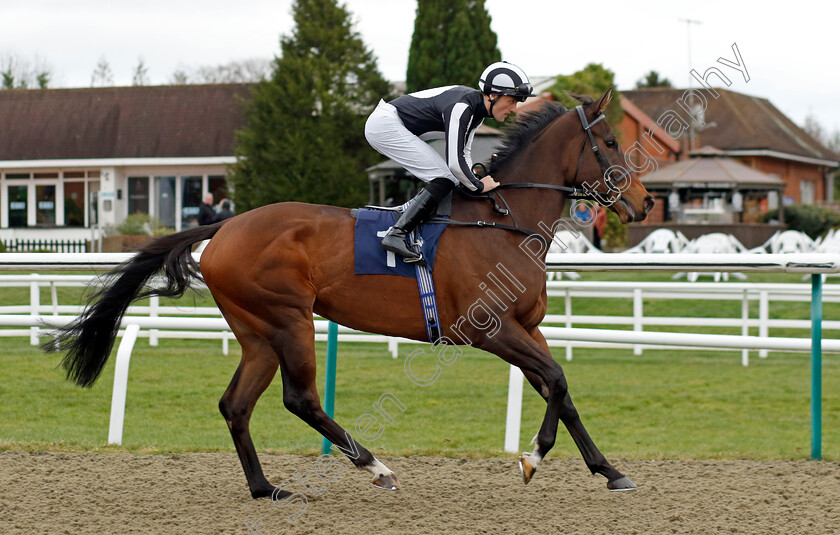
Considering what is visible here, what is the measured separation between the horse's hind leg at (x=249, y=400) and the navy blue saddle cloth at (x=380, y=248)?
25.0 inches

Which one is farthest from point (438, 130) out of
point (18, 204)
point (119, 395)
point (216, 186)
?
point (18, 204)

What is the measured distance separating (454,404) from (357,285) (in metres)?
3.75

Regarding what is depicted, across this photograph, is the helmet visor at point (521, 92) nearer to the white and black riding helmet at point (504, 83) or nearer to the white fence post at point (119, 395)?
the white and black riding helmet at point (504, 83)

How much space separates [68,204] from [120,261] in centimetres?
2326

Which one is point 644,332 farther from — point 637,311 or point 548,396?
point 637,311

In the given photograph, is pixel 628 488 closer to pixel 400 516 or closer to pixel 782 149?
pixel 400 516

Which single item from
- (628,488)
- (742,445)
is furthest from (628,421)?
(628,488)

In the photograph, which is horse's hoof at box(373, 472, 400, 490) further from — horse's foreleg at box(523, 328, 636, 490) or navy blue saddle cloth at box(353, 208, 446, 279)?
navy blue saddle cloth at box(353, 208, 446, 279)

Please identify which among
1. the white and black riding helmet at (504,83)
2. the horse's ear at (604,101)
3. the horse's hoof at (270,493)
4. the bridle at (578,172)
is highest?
the white and black riding helmet at (504,83)

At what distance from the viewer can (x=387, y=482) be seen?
13.7 feet

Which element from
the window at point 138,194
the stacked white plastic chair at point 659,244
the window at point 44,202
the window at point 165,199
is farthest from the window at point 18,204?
the stacked white plastic chair at point 659,244

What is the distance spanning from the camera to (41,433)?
20.1 feet

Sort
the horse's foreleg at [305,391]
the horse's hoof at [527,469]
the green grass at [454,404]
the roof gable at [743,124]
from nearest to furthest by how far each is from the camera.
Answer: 1. the horse's hoof at [527,469]
2. the horse's foreleg at [305,391]
3. the green grass at [454,404]
4. the roof gable at [743,124]

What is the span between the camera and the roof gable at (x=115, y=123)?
25.9 meters
